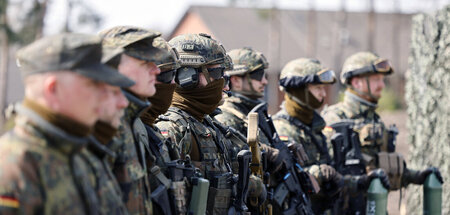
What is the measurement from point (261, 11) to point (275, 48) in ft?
16.3

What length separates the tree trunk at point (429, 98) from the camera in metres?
9.61

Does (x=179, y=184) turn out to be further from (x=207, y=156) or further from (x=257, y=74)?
(x=257, y=74)

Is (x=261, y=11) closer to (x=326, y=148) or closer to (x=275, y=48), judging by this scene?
(x=275, y=48)

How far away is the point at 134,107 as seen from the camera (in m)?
3.88

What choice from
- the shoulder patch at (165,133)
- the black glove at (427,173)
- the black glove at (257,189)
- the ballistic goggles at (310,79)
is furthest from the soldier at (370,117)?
the shoulder patch at (165,133)

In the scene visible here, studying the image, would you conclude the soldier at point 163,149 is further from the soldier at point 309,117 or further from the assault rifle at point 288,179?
the soldier at point 309,117

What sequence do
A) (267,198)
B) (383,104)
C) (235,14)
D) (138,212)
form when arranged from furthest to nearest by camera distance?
1. (235,14)
2. (383,104)
3. (267,198)
4. (138,212)

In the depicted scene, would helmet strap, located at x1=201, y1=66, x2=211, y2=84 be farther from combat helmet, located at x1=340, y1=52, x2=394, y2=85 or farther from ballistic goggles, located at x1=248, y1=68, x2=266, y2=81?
combat helmet, located at x1=340, y1=52, x2=394, y2=85

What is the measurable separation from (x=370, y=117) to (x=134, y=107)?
566 centimetres

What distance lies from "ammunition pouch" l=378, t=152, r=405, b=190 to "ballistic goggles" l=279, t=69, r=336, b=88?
1332 millimetres

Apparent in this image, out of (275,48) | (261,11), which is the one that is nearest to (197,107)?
(261,11)

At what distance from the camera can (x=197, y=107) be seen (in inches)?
213

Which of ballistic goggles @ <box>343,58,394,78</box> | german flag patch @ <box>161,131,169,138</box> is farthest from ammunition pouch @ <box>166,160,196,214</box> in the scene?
ballistic goggles @ <box>343,58,394,78</box>

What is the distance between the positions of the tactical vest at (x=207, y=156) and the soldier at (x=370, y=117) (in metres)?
3.64
